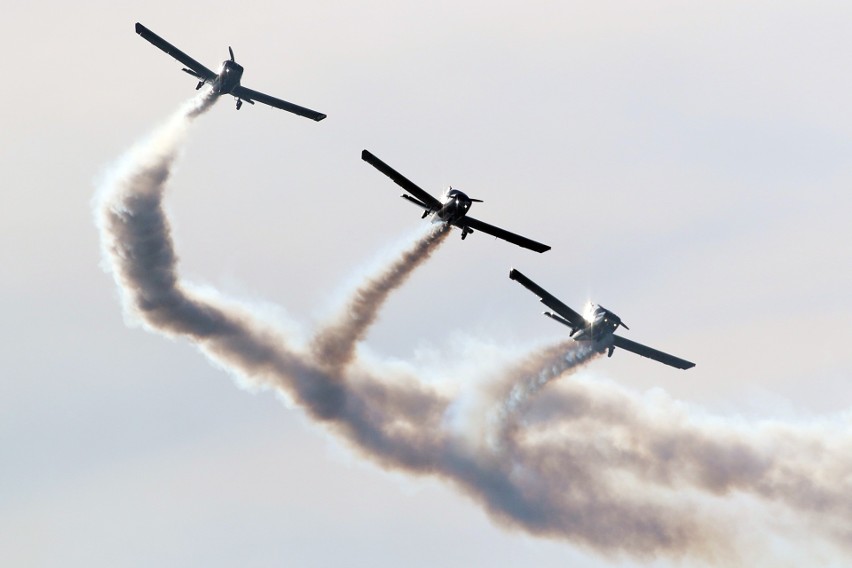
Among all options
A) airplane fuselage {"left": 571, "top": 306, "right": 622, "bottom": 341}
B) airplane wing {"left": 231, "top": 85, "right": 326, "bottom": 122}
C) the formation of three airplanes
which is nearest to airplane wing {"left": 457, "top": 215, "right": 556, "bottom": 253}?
the formation of three airplanes

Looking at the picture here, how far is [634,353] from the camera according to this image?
12362 cm

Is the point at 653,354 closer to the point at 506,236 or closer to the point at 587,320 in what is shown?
the point at 587,320

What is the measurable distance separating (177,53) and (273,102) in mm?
8411

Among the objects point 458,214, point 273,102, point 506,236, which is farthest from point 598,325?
point 273,102

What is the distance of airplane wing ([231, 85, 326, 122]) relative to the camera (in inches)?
4688

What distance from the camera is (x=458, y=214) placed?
107 metres

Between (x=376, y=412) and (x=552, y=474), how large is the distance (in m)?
13.6

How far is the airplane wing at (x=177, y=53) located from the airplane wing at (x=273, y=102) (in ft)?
7.31

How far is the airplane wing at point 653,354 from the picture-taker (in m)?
122

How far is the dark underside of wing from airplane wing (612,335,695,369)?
35.4 feet

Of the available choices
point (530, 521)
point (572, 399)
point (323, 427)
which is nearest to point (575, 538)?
point (530, 521)

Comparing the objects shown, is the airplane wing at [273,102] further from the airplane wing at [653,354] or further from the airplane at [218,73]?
the airplane wing at [653,354]

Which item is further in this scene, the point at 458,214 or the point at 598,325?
the point at 598,325

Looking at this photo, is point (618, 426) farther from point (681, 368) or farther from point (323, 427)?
point (323, 427)
